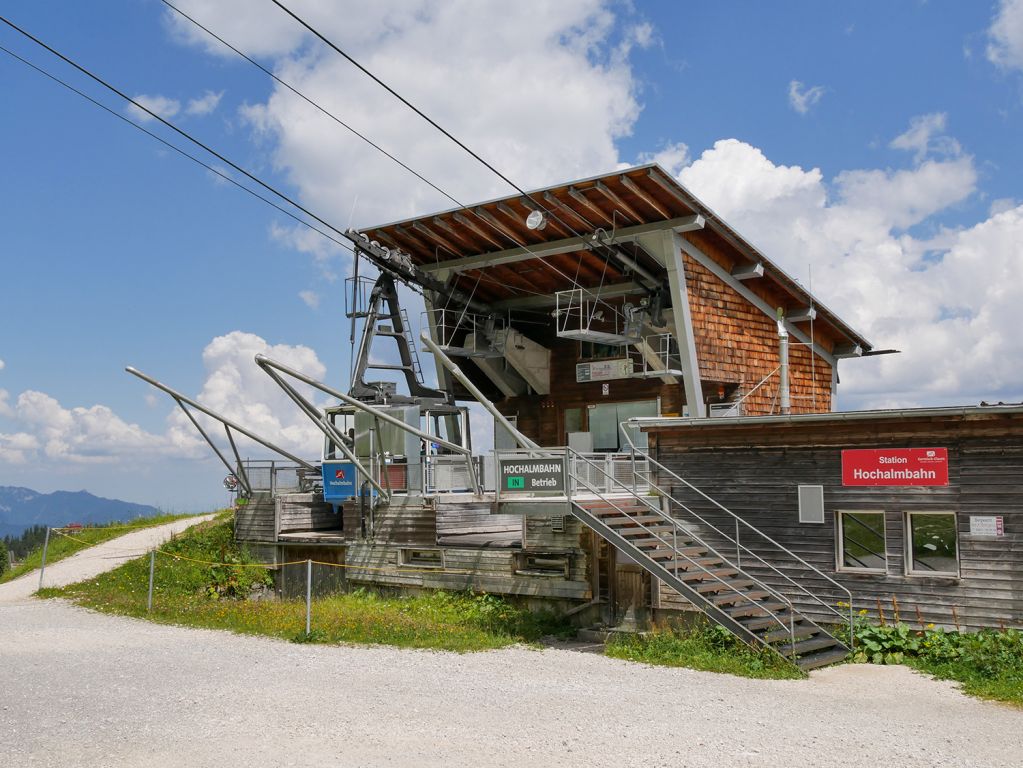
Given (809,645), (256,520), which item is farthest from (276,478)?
(809,645)

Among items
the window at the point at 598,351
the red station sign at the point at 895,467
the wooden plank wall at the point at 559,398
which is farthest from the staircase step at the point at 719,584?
the window at the point at 598,351

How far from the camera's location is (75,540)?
31.0 metres

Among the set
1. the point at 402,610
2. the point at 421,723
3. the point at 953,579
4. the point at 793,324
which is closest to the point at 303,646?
the point at 402,610

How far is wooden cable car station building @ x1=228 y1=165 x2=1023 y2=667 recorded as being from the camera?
15.9 meters

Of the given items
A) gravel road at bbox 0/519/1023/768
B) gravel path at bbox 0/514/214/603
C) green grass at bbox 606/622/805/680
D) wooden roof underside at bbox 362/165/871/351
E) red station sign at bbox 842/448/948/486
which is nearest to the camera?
gravel road at bbox 0/519/1023/768

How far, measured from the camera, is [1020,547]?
49.6 ft

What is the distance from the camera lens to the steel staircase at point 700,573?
601 inches

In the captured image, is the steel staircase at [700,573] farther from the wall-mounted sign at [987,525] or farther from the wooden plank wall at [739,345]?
the wooden plank wall at [739,345]

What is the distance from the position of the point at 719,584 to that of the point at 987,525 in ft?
14.3

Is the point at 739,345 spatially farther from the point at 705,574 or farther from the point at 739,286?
the point at 705,574

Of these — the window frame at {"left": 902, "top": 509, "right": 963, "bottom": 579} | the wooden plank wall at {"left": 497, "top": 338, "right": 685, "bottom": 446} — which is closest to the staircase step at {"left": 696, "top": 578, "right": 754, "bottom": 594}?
the window frame at {"left": 902, "top": 509, "right": 963, "bottom": 579}

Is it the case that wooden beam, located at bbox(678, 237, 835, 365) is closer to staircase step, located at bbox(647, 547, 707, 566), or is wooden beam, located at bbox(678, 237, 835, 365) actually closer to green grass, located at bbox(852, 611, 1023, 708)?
staircase step, located at bbox(647, 547, 707, 566)

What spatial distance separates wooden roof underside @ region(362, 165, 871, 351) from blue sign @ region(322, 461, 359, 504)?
7.39 m

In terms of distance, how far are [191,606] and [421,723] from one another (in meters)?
11.7
